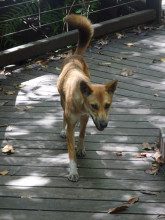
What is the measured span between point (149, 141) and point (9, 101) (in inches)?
86.3

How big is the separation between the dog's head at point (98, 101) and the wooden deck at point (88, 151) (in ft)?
2.20

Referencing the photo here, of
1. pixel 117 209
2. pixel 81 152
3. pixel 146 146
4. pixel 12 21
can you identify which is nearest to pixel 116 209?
pixel 117 209

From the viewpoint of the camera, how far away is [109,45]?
821 centimetres

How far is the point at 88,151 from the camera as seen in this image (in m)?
4.79

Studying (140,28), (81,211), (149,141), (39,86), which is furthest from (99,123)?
(140,28)

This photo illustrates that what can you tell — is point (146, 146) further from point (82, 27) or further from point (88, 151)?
point (82, 27)

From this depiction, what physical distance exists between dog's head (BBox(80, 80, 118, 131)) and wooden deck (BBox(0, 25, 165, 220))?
67 centimetres

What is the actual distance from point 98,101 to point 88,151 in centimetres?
96

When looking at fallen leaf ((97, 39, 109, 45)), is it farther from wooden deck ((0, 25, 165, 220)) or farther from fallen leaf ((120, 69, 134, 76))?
fallen leaf ((120, 69, 134, 76))

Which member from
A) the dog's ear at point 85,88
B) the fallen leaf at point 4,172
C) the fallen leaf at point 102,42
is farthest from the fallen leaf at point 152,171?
the fallen leaf at point 102,42

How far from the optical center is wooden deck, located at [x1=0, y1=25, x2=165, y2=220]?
3846 mm

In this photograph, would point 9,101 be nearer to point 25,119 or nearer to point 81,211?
point 25,119

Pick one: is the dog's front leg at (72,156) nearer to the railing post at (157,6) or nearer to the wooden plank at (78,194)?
the wooden plank at (78,194)

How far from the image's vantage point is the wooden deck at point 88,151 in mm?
3846
